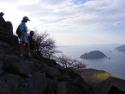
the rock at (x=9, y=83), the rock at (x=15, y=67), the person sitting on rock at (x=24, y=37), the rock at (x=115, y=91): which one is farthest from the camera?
the rock at (x=115, y=91)

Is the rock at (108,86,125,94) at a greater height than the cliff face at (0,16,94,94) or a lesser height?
lesser

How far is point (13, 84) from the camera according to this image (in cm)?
1564

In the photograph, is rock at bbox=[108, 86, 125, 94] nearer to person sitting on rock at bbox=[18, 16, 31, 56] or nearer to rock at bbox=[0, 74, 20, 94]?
person sitting on rock at bbox=[18, 16, 31, 56]

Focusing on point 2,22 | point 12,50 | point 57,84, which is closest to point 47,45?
point 2,22

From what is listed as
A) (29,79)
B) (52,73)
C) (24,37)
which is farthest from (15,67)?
(52,73)

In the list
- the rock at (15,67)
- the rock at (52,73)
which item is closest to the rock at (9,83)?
the rock at (15,67)

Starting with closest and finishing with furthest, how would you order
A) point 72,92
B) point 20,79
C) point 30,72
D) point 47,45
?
point 20,79 < point 30,72 < point 72,92 < point 47,45

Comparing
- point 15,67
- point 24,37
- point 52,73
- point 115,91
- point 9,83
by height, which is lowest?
point 115,91

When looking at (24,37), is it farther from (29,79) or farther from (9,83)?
(9,83)

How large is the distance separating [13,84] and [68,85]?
5.01 m

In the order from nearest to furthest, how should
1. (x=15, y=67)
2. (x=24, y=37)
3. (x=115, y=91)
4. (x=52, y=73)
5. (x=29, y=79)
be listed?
(x=29, y=79)
(x=15, y=67)
(x=24, y=37)
(x=52, y=73)
(x=115, y=91)

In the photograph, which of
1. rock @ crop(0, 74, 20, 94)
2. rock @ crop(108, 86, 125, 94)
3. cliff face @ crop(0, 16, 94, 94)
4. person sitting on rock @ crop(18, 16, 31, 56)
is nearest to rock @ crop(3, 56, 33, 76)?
cliff face @ crop(0, 16, 94, 94)

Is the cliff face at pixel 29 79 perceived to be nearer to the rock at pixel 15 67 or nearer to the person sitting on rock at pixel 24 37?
the rock at pixel 15 67

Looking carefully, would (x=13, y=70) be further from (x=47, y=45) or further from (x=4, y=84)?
(x=47, y=45)
